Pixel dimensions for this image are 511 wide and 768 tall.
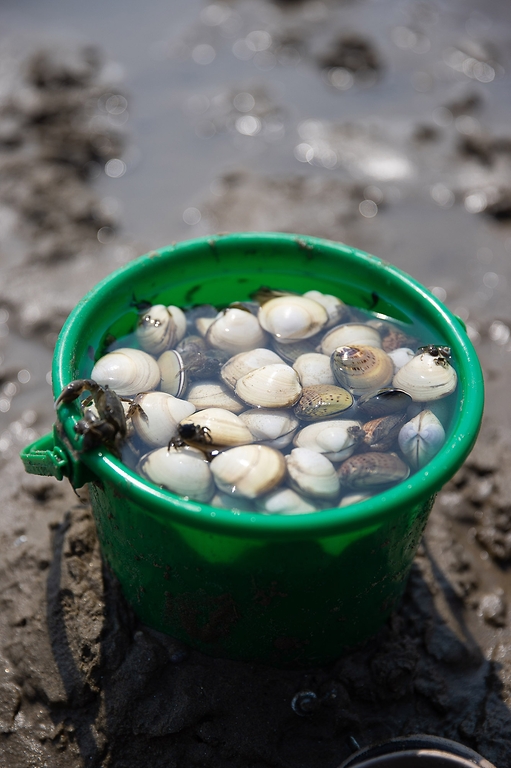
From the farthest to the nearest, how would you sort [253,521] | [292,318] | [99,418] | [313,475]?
1. [292,318]
2. [313,475]
3. [99,418]
4. [253,521]

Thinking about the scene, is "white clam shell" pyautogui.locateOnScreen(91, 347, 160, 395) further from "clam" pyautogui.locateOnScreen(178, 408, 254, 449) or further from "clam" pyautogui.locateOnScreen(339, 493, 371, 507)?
"clam" pyautogui.locateOnScreen(339, 493, 371, 507)

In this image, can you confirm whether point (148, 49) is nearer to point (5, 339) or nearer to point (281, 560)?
point (5, 339)

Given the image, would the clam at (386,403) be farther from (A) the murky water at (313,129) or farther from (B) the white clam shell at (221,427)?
(A) the murky water at (313,129)

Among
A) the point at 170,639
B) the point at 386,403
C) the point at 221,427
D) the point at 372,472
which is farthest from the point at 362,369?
the point at 170,639

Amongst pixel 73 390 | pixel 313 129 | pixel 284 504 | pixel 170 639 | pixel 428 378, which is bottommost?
pixel 170 639

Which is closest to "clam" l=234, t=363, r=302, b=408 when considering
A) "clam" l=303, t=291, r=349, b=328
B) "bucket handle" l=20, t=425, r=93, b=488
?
"clam" l=303, t=291, r=349, b=328

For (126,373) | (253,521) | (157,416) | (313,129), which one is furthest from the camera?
(313,129)

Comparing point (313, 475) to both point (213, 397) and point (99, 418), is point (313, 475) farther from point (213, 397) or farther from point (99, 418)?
point (99, 418)

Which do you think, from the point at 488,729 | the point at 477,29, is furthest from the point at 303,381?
the point at 477,29
